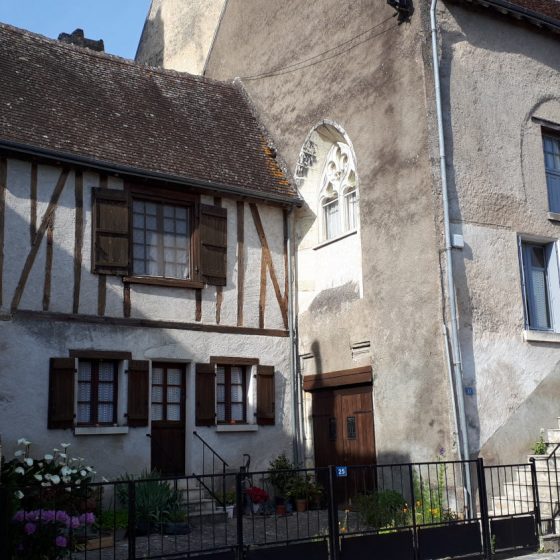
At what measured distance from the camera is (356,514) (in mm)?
9508

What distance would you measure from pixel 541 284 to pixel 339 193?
11.4 feet

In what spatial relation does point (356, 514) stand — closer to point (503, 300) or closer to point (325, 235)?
point (503, 300)

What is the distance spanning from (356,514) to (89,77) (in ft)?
27.7

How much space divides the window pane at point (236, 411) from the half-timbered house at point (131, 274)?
2 centimetres

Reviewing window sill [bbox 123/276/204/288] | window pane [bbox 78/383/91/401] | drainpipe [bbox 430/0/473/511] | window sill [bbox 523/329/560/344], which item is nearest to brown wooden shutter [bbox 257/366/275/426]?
→ window sill [bbox 123/276/204/288]

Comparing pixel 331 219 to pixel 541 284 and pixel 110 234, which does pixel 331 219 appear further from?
pixel 110 234

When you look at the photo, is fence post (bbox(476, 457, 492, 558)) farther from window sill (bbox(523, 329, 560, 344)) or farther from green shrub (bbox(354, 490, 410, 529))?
window sill (bbox(523, 329, 560, 344))

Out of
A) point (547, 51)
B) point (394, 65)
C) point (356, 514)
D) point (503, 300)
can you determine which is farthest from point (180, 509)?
point (547, 51)

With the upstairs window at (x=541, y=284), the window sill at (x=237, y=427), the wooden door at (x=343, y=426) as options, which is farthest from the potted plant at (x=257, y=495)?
the upstairs window at (x=541, y=284)

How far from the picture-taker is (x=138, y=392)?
11.8 metres

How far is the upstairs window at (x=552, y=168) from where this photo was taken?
12.7 metres

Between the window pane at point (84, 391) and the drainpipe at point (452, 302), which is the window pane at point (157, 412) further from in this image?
the drainpipe at point (452, 302)

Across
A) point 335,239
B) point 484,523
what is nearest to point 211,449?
point 335,239

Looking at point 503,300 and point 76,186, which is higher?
point 76,186
